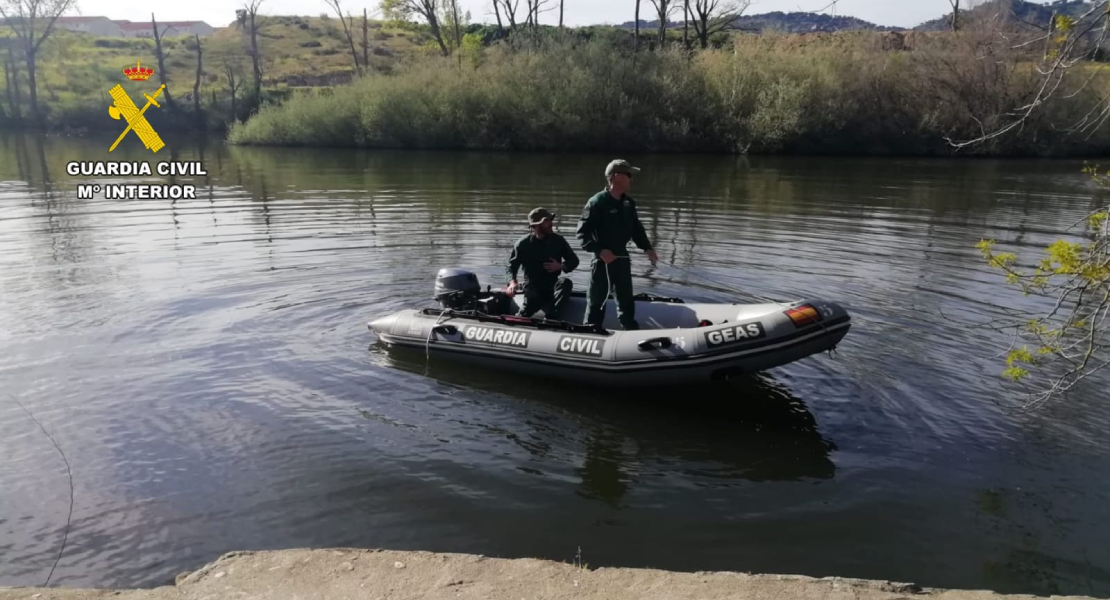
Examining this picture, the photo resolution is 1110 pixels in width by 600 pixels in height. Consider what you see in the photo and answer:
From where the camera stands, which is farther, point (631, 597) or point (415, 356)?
point (415, 356)

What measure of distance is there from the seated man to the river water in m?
1.04

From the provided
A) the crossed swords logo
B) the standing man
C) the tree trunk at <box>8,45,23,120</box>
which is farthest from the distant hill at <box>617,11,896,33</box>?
the tree trunk at <box>8,45,23,120</box>

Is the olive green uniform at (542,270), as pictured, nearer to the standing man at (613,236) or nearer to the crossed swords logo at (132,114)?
the standing man at (613,236)

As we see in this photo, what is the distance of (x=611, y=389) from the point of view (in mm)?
7398

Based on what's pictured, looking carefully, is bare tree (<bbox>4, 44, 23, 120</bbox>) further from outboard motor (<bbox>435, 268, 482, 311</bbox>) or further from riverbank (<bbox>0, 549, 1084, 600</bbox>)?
riverbank (<bbox>0, 549, 1084, 600</bbox>)

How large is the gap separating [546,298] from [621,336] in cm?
137

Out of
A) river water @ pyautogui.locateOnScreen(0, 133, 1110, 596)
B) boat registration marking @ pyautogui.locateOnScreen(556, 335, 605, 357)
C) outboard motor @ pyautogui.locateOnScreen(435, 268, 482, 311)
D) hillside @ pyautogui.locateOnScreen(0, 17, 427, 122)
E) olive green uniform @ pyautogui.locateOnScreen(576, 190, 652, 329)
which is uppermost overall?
hillside @ pyautogui.locateOnScreen(0, 17, 427, 122)

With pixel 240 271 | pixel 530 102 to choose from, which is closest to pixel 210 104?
pixel 530 102

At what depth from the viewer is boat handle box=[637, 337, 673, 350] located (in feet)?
22.9

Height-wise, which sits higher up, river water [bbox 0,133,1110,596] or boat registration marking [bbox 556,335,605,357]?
boat registration marking [bbox 556,335,605,357]

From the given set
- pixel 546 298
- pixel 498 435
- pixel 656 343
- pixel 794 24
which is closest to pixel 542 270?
pixel 546 298

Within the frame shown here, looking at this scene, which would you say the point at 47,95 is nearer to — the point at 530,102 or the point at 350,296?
the point at 530,102

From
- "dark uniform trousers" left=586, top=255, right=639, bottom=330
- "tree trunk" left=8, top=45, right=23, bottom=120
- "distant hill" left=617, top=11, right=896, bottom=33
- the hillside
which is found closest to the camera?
"dark uniform trousers" left=586, top=255, right=639, bottom=330

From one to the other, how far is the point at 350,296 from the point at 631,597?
7.53 m
